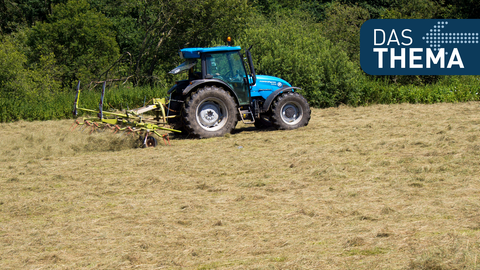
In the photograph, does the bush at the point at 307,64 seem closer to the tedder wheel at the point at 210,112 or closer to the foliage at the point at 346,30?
the foliage at the point at 346,30

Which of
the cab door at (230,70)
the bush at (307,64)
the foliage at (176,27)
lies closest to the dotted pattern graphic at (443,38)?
the bush at (307,64)

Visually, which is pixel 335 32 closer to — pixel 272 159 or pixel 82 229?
pixel 272 159

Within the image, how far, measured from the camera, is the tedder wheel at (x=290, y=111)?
11.6 metres

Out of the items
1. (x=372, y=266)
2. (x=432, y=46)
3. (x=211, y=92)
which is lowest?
(x=372, y=266)

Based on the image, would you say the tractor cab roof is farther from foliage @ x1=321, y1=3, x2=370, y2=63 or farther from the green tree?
the green tree

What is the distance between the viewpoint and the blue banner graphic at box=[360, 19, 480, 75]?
18781 millimetres

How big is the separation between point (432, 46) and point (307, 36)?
5075 mm

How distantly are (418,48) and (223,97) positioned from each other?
37.7 feet

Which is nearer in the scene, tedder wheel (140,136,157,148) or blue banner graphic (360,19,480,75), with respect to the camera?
tedder wheel (140,136,157,148)

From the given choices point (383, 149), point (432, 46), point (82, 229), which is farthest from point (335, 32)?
Result: point (82, 229)

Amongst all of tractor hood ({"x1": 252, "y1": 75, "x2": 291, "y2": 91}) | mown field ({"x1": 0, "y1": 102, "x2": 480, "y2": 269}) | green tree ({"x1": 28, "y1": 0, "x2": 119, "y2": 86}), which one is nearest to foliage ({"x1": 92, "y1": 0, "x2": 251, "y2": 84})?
green tree ({"x1": 28, "y1": 0, "x2": 119, "y2": 86})

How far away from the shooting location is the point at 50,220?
17.7 ft

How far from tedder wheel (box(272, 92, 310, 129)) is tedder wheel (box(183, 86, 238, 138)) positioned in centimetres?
112

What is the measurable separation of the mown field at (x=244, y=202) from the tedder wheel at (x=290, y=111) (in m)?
1.33
